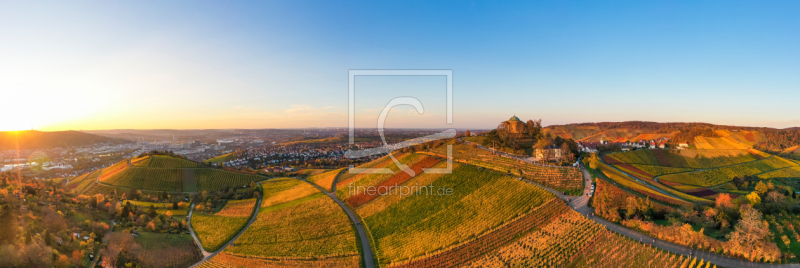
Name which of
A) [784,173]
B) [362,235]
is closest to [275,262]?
[362,235]

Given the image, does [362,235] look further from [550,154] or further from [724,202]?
[724,202]

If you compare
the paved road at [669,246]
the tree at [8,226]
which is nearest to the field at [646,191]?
the paved road at [669,246]

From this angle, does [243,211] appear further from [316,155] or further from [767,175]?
[767,175]

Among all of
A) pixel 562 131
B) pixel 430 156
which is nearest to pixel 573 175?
pixel 430 156

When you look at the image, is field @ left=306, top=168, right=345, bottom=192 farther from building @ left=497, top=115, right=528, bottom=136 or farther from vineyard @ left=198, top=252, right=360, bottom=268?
building @ left=497, top=115, right=528, bottom=136

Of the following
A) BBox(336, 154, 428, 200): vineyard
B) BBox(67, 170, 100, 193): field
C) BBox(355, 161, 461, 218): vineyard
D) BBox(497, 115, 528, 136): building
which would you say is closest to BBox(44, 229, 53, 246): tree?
BBox(355, 161, 461, 218): vineyard
